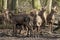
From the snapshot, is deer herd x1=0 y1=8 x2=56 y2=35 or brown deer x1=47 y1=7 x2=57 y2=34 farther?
brown deer x1=47 y1=7 x2=57 y2=34

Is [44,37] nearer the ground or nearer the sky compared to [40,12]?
nearer the ground

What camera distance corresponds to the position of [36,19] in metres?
12.4

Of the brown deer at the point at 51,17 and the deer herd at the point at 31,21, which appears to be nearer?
the deer herd at the point at 31,21

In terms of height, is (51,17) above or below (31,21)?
above

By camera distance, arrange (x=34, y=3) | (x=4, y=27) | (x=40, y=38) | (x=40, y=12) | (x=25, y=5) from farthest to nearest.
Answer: (x=25, y=5) < (x=34, y=3) < (x=4, y=27) < (x=40, y=12) < (x=40, y=38)

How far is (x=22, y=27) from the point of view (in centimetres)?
1240

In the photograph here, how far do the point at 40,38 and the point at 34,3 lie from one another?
5.88 metres

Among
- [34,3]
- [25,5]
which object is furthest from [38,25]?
[25,5]

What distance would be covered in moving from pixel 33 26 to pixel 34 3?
5326 mm

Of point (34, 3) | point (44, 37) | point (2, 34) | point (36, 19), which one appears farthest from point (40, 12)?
point (34, 3)

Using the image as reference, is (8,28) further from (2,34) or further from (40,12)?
(40,12)

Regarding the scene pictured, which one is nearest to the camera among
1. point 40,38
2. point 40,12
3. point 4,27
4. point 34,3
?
point 40,38

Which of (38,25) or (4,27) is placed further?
(4,27)

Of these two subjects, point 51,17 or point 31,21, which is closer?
point 31,21
